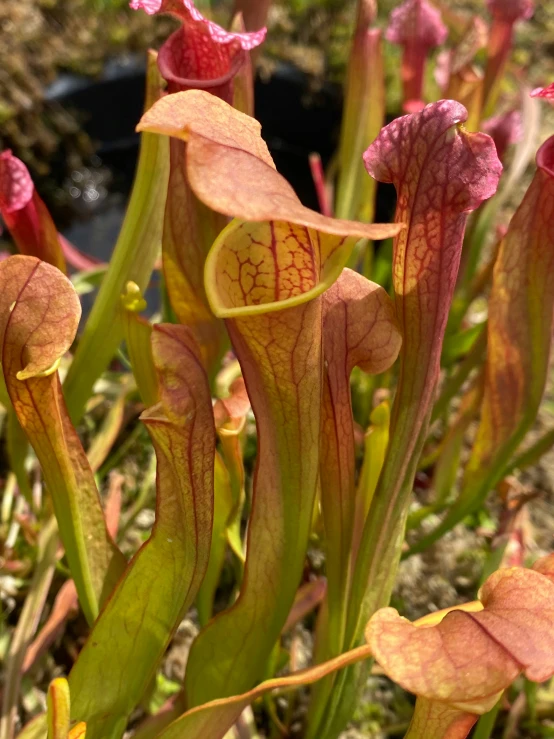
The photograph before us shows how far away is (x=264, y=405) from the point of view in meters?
0.58

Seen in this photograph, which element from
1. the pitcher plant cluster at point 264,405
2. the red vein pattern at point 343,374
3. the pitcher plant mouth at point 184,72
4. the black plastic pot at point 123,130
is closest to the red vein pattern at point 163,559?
the pitcher plant cluster at point 264,405

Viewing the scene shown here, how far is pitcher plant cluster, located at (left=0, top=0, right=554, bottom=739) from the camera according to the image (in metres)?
0.48

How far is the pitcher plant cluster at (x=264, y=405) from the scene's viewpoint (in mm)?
477

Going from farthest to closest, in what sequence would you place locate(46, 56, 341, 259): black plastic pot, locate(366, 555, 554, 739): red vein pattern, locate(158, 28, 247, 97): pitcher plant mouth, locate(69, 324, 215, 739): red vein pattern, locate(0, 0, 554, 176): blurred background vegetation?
locate(46, 56, 341, 259): black plastic pot → locate(0, 0, 554, 176): blurred background vegetation → locate(158, 28, 247, 97): pitcher plant mouth → locate(69, 324, 215, 739): red vein pattern → locate(366, 555, 554, 739): red vein pattern

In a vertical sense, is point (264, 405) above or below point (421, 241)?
below

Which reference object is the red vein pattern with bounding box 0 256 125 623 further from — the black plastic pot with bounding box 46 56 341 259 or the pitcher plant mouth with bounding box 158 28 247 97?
the black plastic pot with bounding box 46 56 341 259

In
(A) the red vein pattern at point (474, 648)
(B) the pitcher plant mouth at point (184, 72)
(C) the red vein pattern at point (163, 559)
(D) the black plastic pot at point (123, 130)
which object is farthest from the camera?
(D) the black plastic pot at point (123, 130)

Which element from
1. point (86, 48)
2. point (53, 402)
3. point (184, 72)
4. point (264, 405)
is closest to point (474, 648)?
point (264, 405)

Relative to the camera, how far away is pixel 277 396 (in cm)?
57

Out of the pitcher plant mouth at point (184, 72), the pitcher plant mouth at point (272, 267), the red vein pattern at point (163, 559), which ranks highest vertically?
the pitcher plant mouth at point (184, 72)

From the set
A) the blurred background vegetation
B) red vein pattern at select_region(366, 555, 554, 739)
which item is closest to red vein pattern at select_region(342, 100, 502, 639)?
red vein pattern at select_region(366, 555, 554, 739)

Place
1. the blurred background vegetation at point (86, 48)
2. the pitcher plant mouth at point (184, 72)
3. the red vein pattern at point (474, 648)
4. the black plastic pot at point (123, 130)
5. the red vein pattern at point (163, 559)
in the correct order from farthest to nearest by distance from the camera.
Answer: the black plastic pot at point (123, 130)
the blurred background vegetation at point (86, 48)
the pitcher plant mouth at point (184, 72)
the red vein pattern at point (163, 559)
the red vein pattern at point (474, 648)

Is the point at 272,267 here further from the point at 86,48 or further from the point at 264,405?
the point at 86,48

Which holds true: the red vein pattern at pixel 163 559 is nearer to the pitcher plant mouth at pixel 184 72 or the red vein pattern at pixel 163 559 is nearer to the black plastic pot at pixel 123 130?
the pitcher plant mouth at pixel 184 72
